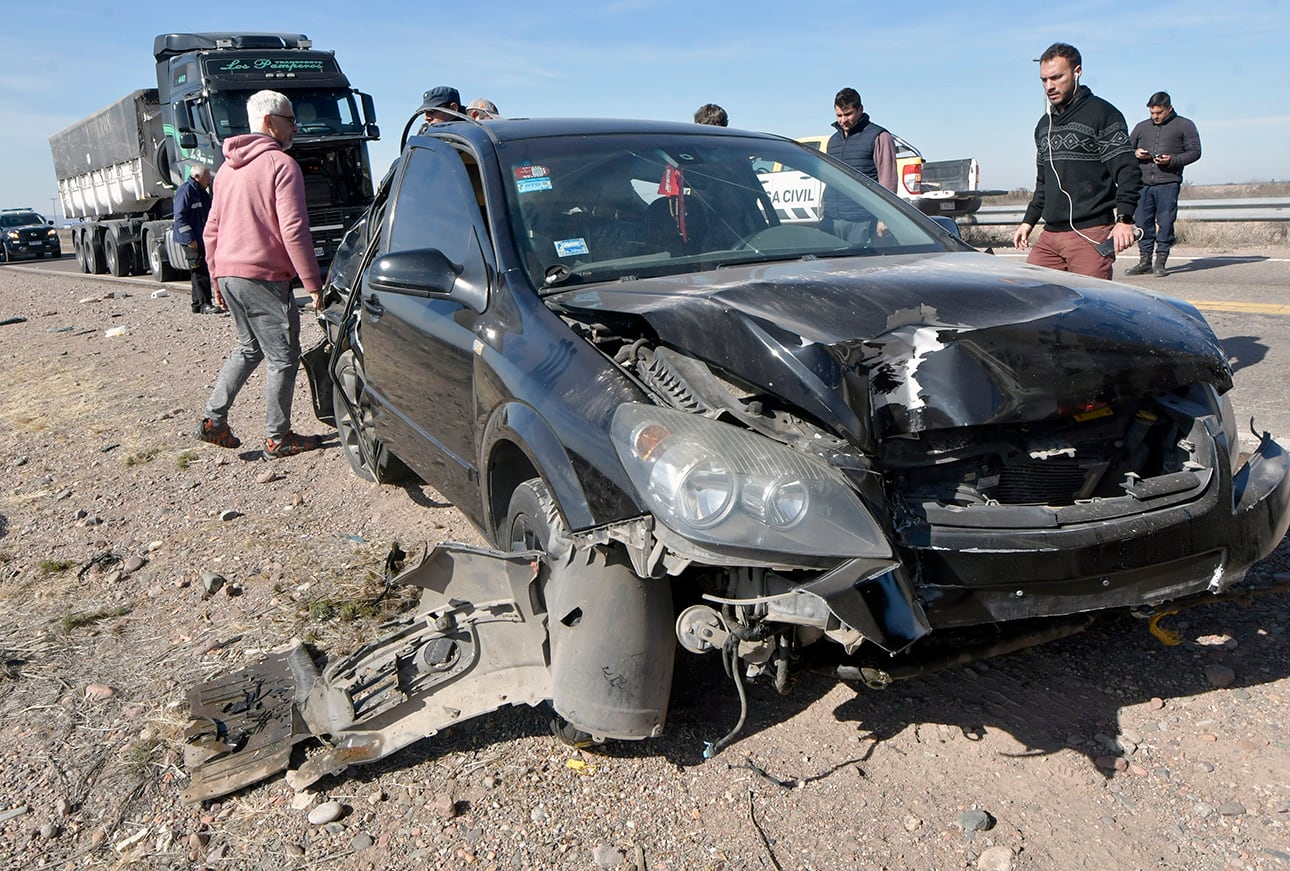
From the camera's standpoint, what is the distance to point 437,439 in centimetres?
371

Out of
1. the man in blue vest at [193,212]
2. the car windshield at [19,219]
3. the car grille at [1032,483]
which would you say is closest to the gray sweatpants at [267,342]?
the car grille at [1032,483]

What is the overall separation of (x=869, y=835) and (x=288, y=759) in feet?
5.18

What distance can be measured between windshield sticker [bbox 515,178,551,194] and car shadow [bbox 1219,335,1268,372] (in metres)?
4.85

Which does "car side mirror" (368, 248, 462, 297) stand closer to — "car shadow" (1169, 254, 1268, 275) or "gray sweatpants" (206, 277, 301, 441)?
"gray sweatpants" (206, 277, 301, 441)

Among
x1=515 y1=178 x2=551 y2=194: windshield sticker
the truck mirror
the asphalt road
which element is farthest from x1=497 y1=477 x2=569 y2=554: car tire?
the truck mirror

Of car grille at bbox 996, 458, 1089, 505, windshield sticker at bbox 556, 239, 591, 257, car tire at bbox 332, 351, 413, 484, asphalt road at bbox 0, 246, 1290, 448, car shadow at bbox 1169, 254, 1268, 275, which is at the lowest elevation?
car shadow at bbox 1169, 254, 1268, 275

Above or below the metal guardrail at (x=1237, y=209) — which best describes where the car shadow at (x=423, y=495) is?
below

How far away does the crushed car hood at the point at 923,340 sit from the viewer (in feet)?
7.84

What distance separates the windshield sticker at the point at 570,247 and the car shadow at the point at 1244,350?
15.8 ft

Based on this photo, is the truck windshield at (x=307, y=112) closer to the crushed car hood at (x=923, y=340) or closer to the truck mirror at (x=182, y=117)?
the truck mirror at (x=182, y=117)

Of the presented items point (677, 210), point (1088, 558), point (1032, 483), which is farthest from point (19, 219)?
point (1088, 558)

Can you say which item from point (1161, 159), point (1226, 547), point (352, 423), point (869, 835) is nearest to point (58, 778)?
point (869, 835)

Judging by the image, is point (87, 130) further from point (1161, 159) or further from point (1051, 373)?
point (1051, 373)

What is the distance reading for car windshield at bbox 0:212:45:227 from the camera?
36188mm
